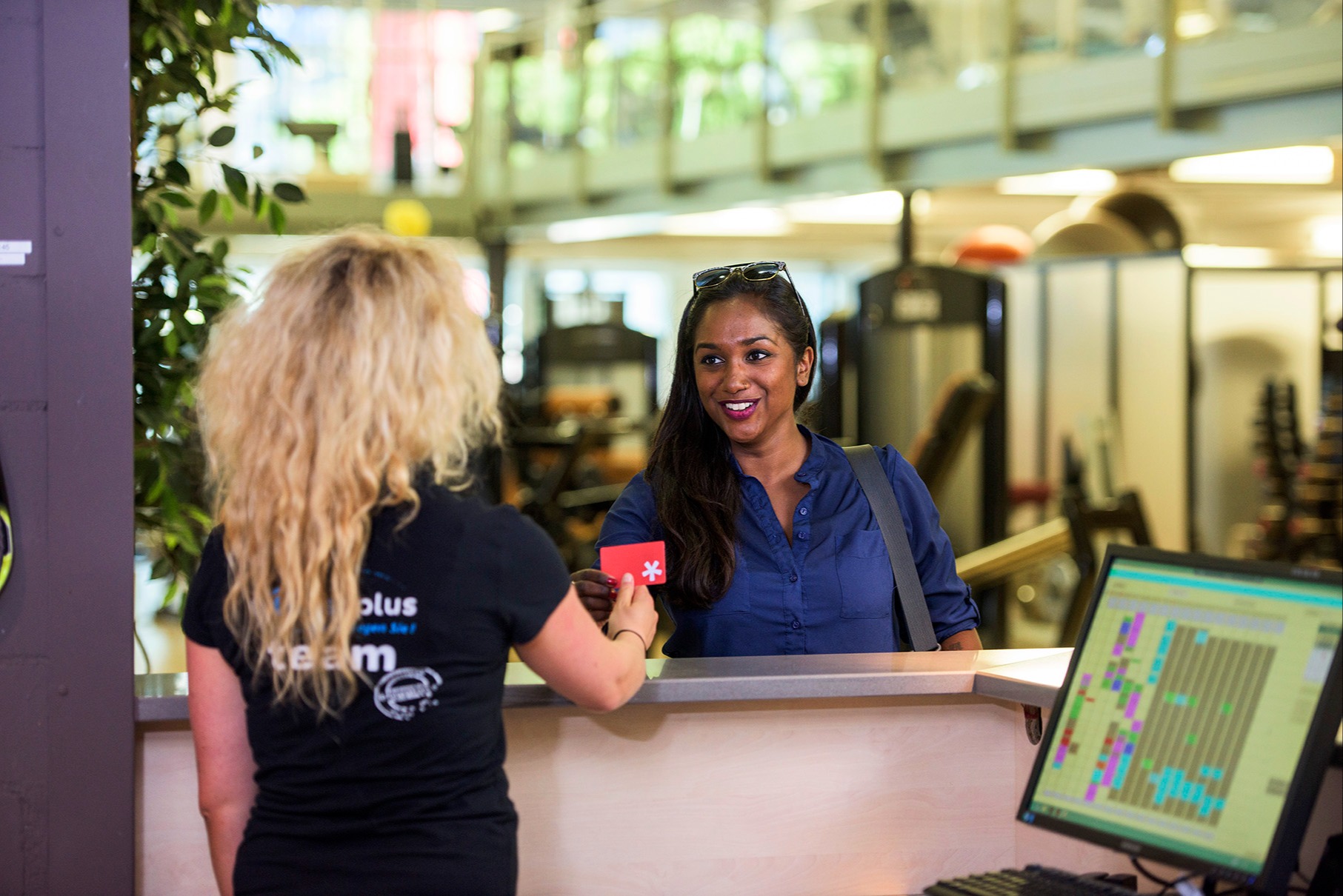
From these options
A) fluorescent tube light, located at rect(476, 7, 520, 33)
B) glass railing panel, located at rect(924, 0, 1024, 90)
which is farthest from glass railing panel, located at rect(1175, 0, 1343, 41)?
fluorescent tube light, located at rect(476, 7, 520, 33)

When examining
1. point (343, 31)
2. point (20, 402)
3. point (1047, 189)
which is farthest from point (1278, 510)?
point (343, 31)

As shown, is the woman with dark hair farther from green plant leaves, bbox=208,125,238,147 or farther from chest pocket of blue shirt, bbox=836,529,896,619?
green plant leaves, bbox=208,125,238,147

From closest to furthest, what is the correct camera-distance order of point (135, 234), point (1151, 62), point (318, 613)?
point (318, 613) < point (135, 234) < point (1151, 62)

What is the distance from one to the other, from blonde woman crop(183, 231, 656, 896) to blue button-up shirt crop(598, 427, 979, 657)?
0.79m

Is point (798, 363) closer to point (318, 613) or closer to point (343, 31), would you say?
point (318, 613)

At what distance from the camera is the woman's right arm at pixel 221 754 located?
158 centimetres

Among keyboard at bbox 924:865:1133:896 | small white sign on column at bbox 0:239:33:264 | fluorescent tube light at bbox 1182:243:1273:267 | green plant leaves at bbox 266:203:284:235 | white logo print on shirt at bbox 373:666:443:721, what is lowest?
keyboard at bbox 924:865:1133:896

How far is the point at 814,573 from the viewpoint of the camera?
2293 mm

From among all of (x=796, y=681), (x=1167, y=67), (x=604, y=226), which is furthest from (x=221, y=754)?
(x=604, y=226)

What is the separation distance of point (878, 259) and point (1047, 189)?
7.47 meters

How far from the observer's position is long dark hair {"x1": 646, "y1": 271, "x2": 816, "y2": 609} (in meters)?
2.27

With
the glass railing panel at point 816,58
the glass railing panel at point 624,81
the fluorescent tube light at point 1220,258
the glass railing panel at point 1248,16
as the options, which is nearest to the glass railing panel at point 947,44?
the glass railing panel at point 816,58

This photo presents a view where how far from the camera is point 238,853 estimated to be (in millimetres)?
1547

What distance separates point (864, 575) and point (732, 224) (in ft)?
46.7
